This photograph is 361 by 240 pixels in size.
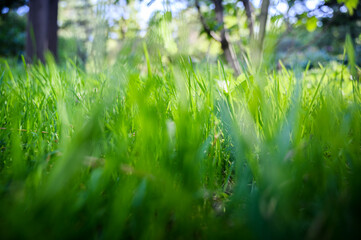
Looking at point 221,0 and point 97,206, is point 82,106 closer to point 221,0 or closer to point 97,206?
A: point 97,206

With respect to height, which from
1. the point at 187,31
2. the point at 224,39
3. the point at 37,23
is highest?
the point at 37,23

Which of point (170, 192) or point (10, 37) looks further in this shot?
point (10, 37)

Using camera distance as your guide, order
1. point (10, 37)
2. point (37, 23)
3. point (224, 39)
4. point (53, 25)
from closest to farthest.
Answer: point (224, 39) → point (37, 23) → point (53, 25) → point (10, 37)

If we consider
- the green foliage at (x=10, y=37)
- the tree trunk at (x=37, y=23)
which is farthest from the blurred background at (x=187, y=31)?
the green foliage at (x=10, y=37)

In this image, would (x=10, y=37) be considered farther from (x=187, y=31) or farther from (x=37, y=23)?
(x=187, y=31)

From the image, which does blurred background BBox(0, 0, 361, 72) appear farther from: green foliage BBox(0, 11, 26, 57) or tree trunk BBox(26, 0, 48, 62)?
green foliage BBox(0, 11, 26, 57)

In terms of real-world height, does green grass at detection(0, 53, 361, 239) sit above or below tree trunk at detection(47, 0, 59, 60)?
below

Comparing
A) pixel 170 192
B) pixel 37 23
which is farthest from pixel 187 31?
pixel 37 23

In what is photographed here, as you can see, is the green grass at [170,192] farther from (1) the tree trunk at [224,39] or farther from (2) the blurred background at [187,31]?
(1) the tree trunk at [224,39]

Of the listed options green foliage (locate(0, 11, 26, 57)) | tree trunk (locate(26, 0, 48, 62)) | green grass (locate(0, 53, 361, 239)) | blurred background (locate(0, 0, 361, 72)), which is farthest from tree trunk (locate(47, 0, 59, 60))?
green foliage (locate(0, 11, 26, 57))

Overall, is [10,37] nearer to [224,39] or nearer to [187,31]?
[224,39]

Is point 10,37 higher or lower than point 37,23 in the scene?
higher

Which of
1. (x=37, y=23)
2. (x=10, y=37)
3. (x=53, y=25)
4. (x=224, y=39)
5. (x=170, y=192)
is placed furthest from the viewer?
(x=10, y=37)

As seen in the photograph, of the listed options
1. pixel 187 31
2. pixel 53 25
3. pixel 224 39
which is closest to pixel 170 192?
pixel 187 31
